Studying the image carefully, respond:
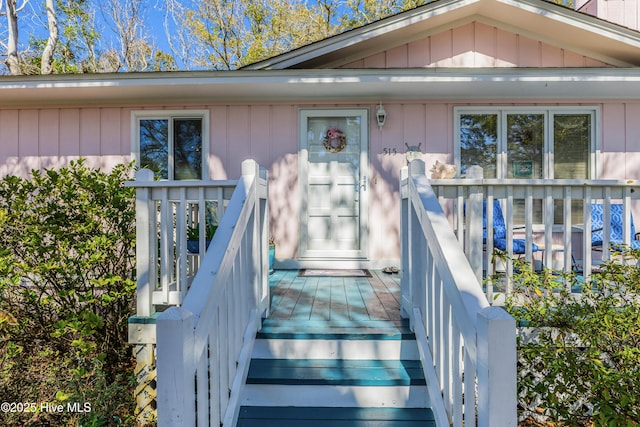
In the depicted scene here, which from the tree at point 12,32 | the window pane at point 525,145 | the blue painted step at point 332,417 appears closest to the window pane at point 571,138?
the window pane at point 525,145

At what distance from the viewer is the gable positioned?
5.02 metres

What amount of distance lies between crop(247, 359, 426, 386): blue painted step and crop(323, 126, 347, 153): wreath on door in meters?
3.30

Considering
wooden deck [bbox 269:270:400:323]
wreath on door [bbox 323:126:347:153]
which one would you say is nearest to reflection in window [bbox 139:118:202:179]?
wreath on door [bbox 323:126:347:153]

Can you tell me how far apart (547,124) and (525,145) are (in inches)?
14.4

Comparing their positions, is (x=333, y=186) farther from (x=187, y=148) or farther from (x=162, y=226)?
(x=162, y=226)

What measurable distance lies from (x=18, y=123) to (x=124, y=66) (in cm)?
1046

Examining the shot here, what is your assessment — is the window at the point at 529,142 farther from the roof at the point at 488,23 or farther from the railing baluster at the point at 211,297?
the railing baluster at the point at 211,297

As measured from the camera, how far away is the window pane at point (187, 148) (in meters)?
5.23

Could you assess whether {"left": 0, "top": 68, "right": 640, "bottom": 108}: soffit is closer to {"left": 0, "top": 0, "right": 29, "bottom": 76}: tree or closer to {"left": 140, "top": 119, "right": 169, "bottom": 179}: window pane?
{"left": 140, "top": 119, "right": 169, "bottom": 179}: window pane

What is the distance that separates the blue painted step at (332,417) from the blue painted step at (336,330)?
16.2 inches

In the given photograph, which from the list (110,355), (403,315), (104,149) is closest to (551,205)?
(403,315)

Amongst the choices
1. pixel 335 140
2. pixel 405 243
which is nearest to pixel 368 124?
pixel 335 140

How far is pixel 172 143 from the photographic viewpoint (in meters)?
5.22

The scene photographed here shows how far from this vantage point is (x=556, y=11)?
4605mm
